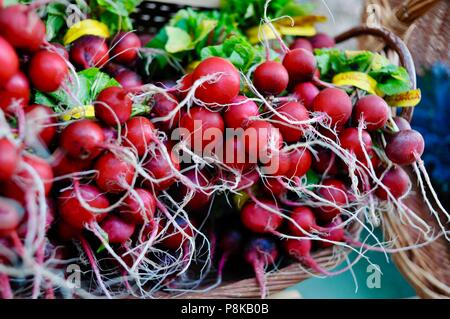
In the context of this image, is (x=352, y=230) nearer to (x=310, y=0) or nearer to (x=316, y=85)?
(x=316, y=85)

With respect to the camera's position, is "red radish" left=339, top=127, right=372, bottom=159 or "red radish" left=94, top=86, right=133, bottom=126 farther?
"red radish" left=339, top=127, right=372, bottom=159

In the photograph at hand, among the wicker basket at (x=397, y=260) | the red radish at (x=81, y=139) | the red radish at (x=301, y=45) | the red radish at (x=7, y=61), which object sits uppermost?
the red radish at (x=7, y=61)

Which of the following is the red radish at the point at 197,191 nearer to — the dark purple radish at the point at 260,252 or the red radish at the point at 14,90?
the dark purple radish at the point at 260,252

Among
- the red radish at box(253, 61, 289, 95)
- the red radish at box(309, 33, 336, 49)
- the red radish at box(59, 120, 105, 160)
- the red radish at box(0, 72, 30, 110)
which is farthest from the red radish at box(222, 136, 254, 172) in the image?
the red radish at box(309, 33, 336, 49)

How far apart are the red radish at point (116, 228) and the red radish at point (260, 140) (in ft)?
0.76

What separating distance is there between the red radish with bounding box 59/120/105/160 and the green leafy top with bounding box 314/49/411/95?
52 cm

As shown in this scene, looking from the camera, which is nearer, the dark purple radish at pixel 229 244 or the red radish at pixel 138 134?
the red radish at pixel 138 134

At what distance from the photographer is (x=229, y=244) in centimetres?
85

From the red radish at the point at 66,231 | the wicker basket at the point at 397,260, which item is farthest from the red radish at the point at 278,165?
the red radish at the point at 66,231

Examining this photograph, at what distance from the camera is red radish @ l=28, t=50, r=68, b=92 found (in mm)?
581

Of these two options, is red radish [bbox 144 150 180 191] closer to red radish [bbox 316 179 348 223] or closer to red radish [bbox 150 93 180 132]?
red radish [bbox 150 93 180 132]

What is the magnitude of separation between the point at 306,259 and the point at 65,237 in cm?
45

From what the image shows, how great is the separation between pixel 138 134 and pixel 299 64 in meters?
0.33

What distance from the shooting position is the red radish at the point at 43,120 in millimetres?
569
